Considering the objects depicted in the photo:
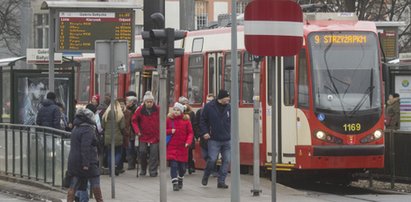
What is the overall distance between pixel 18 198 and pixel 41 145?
1052mm

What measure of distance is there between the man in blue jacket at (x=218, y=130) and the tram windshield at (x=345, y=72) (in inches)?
76.5

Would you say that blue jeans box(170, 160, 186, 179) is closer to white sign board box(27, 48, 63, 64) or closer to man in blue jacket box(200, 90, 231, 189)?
man in blue jacket box(200, 90, 231, 189)

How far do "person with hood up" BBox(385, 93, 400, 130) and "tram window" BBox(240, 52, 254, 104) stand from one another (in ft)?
18.5

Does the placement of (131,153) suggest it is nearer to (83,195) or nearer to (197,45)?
(197,45)

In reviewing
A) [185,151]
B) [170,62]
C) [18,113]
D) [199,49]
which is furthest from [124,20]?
[170,62]

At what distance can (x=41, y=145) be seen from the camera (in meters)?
19.2

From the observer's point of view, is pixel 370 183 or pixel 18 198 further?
pixel 370 183

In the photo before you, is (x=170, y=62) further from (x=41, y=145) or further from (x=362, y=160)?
(x=362, y=160)

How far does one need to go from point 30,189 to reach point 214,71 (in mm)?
5527

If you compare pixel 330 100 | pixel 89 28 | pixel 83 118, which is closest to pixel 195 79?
pixel 89 28

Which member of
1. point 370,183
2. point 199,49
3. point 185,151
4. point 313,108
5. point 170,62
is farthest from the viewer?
point 199,49

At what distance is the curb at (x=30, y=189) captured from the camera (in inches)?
706

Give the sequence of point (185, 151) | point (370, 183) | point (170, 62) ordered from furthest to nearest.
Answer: point (370, 183) < point (185, 151) < point (170, 62)

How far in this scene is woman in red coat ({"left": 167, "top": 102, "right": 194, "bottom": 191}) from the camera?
1858cm
